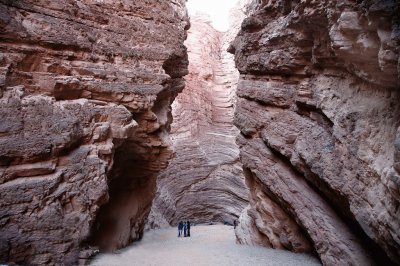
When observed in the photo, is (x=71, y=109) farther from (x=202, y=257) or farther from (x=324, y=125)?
(x=324, y=125)

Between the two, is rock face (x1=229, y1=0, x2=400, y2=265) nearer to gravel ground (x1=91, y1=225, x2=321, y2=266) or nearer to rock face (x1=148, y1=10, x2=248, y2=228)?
gravel ground (x1=91, y1=225, x2=321, y2=266)

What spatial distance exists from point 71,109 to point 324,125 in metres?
6.27

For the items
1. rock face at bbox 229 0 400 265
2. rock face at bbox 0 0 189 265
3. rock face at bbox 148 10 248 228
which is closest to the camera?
rock face at bbox 229 0 400 265

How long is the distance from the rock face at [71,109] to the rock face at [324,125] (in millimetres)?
3110

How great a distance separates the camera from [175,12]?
33.7 ft

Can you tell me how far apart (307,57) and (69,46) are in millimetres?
6331

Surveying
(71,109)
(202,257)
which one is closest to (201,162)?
(202,257)

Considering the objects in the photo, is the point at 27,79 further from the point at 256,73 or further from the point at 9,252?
the point at 256,73

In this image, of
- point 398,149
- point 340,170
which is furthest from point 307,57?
point 398,149

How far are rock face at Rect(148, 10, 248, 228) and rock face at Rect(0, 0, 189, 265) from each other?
10.6 metres

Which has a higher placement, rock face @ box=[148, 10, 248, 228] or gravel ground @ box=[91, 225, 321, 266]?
rock face @ box=[148, 10, 248, 228]

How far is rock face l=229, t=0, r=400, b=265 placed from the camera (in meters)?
5.08

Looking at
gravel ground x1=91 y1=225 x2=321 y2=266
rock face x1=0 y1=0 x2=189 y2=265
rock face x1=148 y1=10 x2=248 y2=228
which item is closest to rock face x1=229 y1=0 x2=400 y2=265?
gravel ground x1=91 y1=225 x2=321 y2=266

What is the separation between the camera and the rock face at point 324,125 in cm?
508
